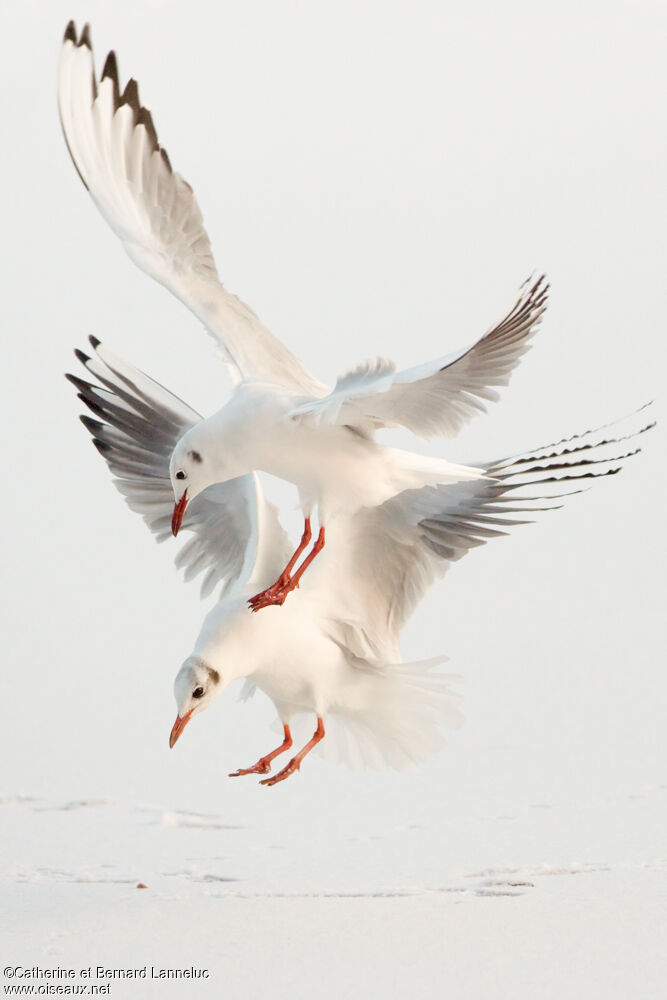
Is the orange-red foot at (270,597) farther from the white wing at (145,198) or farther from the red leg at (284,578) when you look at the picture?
the white wing at (145,198)

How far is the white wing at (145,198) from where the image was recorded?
9.31 ft

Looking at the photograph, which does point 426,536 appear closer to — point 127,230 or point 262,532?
point 262,532

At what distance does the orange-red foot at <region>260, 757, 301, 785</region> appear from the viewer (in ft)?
8.24

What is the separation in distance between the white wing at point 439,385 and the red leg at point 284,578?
0.78 ft

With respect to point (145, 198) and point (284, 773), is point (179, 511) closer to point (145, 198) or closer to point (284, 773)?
point (284, 773)

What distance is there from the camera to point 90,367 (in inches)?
118

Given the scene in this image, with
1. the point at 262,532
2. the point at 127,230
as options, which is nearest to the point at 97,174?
the point at 127,230

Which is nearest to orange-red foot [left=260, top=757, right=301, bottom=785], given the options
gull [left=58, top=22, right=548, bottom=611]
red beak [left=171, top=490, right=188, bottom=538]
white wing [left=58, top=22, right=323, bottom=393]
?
gull [left=58, top=22, right=548, bottom=611]

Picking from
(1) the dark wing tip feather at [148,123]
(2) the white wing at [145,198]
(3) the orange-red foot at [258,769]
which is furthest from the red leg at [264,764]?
(1) the dark wing tip feather at [148,123]

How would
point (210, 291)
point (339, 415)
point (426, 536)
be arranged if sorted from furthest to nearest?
point (210, 291) < point (426, 536) < point (339, 415)

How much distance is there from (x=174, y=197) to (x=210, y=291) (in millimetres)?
206

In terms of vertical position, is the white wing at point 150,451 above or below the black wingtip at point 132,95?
below

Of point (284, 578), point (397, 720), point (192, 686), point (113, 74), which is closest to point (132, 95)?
point (113, 74)

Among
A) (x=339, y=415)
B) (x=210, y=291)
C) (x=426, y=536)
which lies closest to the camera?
(x=339, y=415)
